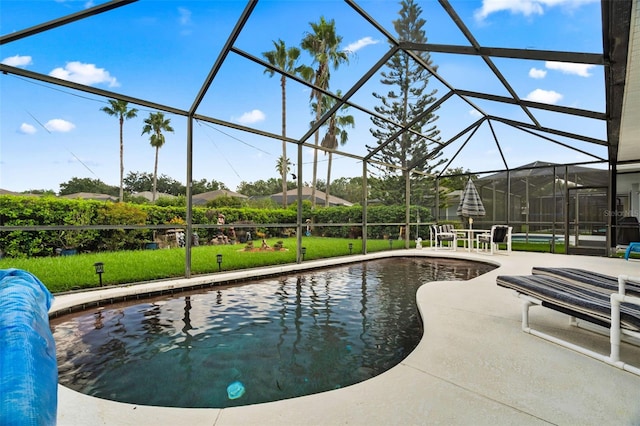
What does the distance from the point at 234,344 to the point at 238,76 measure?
946cm

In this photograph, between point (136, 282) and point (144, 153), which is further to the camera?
point (144, 153)

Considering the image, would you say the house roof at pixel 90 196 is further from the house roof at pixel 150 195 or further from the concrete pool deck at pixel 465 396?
the concrete pool deck at pixel 465 396

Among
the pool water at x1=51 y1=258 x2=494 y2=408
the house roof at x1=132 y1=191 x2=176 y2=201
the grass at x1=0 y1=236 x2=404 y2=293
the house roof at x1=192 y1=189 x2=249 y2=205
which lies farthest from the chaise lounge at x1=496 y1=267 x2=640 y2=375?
the house roof at x1=192 y1=189 x2=249 y2=205

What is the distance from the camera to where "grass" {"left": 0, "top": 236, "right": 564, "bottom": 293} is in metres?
4.98

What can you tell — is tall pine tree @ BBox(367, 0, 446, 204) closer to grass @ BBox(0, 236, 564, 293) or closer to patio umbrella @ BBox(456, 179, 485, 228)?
patio umbrella @ BBox(456, 179, 485, 228)

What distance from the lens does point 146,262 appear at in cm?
630

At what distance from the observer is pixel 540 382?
197 cm

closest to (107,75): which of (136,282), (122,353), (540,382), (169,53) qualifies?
(169,53)

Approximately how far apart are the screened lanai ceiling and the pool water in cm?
273

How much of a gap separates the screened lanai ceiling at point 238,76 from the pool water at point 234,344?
8.96 ft

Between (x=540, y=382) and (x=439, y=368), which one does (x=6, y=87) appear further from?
(x=540, y=382)

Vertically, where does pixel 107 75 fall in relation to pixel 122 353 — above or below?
above

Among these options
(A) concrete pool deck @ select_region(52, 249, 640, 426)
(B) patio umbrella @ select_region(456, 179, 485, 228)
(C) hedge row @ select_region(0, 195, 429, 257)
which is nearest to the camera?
(A) concrete pool deck @ select_region(52, 249, 640, 426)

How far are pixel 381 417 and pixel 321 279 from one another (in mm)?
4489
